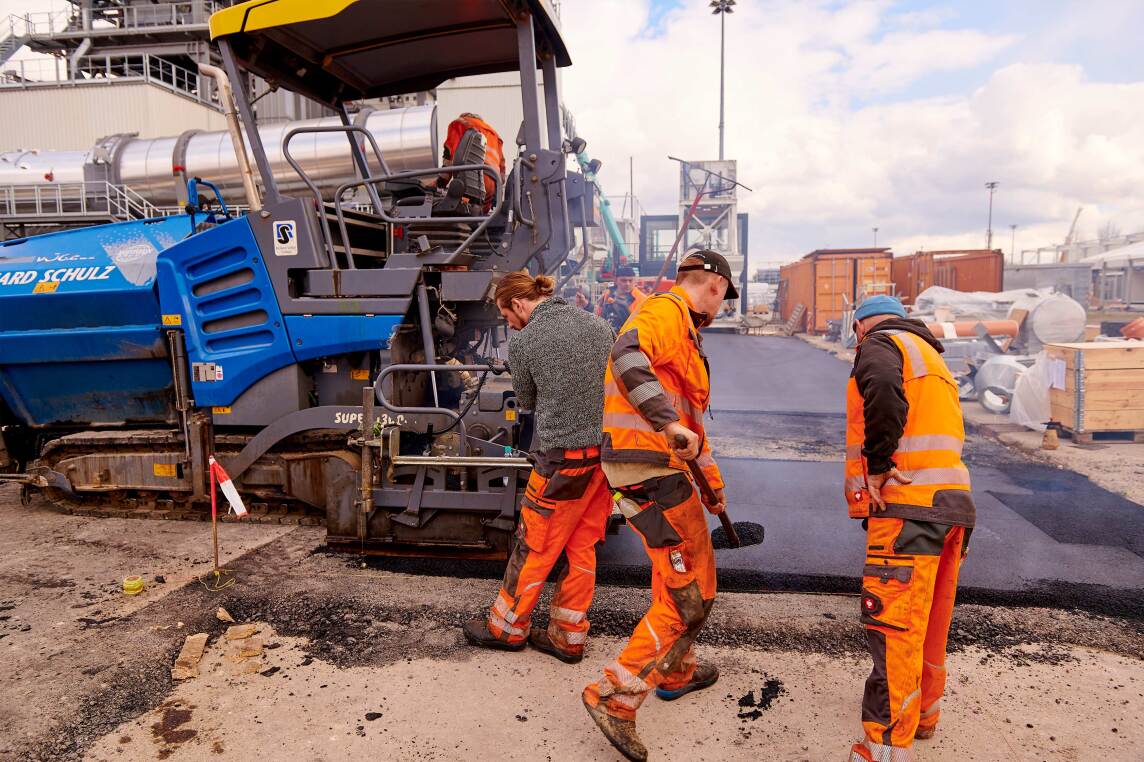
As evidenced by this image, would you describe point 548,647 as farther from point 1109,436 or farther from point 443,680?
point 1109,436

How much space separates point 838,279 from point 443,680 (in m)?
21.4

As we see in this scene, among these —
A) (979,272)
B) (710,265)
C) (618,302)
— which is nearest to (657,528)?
(710,265)

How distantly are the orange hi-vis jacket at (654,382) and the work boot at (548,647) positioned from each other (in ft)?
3.45

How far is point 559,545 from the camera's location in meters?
3.33

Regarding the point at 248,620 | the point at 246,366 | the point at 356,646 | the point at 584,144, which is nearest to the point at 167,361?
the point at 246,366

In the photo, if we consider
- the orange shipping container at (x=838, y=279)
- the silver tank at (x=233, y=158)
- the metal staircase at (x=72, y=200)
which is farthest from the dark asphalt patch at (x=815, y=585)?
the orange shipping container at (x=838, y=279)

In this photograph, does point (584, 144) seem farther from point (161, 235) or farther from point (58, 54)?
point (58, 54)

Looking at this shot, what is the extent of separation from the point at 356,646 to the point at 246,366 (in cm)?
221

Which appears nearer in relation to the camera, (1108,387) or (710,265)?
(710,265)

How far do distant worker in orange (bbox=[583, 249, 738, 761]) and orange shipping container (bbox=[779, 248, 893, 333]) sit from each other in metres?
19.3

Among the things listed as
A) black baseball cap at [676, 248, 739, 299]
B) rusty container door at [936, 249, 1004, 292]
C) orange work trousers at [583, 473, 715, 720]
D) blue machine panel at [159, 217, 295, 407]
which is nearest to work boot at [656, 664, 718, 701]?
orange work trousers at [583, 473, 715, 720]

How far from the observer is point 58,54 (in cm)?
2945

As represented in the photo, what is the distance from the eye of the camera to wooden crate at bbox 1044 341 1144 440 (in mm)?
7488

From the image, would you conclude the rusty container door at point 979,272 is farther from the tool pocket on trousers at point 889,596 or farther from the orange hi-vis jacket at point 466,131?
the tool pocket on trousers at point 889,596
